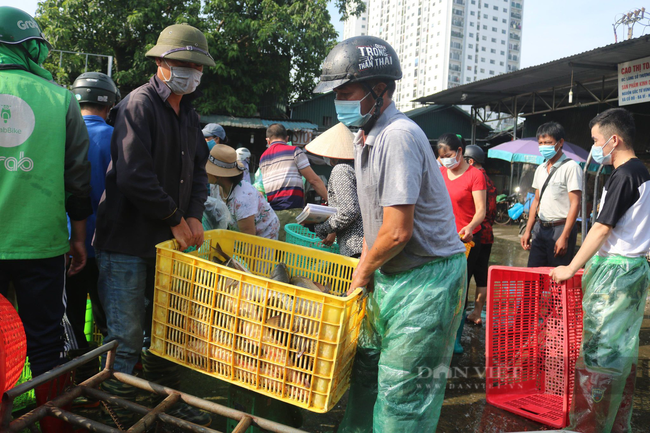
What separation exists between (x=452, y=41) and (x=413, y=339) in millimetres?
107901

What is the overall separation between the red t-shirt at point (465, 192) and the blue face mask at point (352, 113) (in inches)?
101

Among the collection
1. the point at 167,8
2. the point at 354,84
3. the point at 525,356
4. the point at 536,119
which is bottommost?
the point at 525,356

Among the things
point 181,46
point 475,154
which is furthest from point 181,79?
point 475,154

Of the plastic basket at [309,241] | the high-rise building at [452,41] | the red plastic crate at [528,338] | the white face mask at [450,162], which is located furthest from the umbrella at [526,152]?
the high-rise building at [452,41]

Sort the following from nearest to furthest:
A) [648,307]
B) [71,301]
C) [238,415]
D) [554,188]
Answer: [238,415] < [71,301] < [554,188] < [648,307]

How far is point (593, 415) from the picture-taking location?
9.25 feet

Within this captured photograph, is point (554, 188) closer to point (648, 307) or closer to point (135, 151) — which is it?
point (648, 307)

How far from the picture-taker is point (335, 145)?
13.3ft

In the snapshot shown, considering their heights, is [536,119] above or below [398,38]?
below

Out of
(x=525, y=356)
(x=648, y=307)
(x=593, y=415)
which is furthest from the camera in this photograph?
(x=648, y=307)

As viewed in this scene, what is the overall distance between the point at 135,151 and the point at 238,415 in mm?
1297

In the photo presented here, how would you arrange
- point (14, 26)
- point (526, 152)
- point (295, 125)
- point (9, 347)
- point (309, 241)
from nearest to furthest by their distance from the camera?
point (9, 347), point (14, 26), point (309, 241), point (526, 152), point (295, 125)

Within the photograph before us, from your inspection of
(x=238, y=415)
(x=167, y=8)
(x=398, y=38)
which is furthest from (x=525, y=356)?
(x=398, y=38)

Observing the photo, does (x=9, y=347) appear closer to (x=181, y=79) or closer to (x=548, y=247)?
(x=181, y=79)
